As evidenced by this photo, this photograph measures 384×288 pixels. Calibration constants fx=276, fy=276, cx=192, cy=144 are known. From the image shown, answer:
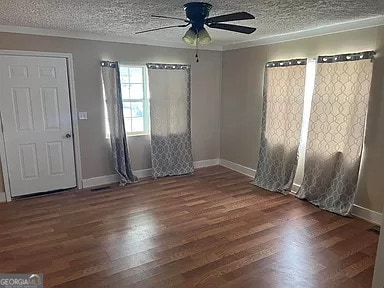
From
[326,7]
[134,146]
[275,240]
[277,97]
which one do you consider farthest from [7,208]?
[326,7]

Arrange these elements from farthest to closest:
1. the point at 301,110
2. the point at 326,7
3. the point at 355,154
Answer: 1. the point at 301,110
2. the point at 355,154
3. the point at 326,7

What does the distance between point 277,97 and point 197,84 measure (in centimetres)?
165

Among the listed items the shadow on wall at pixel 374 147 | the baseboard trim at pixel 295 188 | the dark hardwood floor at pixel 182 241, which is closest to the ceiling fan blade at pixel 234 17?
the shadow on wall at pixel 374 147

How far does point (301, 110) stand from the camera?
4074mm

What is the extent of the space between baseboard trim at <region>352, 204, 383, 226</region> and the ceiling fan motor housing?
9.76ft

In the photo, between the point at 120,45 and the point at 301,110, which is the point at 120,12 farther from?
the point at 301,110

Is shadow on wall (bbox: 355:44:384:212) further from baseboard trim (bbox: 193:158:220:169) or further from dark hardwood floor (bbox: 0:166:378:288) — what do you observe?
baseboard trim (bbox: 193:158:220:169)

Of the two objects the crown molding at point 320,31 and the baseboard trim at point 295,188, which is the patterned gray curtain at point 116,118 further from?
the baseboard trim at point 295,188

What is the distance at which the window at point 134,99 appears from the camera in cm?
473

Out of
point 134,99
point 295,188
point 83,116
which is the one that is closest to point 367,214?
point 295,188

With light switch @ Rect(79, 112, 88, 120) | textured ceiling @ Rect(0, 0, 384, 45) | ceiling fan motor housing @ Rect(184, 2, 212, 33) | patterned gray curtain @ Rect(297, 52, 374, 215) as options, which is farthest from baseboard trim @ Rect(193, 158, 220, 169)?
ceiling fan motor housing @ Rect(184, 2, 212, 33)

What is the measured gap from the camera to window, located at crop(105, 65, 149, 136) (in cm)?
473

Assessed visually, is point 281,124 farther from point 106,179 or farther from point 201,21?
point 106,179

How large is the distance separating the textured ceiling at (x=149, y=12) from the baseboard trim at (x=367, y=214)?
2303 mm
